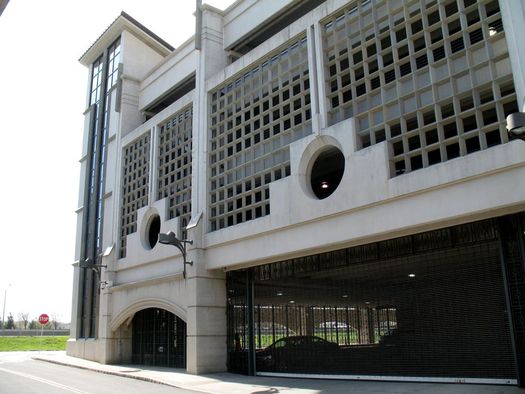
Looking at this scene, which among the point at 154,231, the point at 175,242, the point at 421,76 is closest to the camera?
the point at 421,76

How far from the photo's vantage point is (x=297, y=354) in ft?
63.9

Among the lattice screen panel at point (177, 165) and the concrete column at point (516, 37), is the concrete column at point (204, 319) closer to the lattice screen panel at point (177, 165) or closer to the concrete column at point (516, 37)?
the lattice screen panel at point (177, 165)

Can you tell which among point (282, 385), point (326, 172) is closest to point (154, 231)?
point (326, 172)

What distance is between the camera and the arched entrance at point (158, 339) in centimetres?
2452

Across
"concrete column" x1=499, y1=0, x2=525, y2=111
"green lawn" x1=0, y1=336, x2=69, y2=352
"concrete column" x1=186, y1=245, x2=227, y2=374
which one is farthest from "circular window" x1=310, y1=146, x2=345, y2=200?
"green lawn" x1=0, y1=336, x2=69, y2=352

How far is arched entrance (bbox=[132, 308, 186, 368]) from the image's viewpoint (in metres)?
24.5

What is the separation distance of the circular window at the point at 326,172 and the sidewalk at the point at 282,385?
7.66 metres

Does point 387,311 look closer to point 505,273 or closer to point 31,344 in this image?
point 505,273

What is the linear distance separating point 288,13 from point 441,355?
14533 mm

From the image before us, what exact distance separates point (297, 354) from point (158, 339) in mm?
9224

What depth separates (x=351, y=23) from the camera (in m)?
17.9

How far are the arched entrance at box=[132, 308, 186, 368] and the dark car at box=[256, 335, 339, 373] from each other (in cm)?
524

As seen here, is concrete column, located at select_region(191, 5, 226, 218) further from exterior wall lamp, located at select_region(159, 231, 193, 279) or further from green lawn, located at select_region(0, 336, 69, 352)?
green lawn, located at select_region(0, 336, 69, 352)

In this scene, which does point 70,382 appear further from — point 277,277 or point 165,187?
point 165,187
